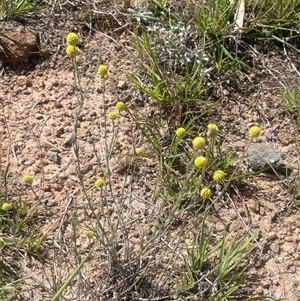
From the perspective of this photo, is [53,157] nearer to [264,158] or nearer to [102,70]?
[102,70]

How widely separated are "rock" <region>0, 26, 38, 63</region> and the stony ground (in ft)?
0.16

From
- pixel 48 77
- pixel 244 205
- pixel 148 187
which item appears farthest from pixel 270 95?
pixel 48 77

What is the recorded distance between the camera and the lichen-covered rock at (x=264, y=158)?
7.60 ft

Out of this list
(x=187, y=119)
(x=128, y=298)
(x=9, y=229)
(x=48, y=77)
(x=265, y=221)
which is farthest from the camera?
(x=48, y=77)

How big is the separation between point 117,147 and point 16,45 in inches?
29.7

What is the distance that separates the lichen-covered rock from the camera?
91.2 inches

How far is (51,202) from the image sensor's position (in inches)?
85.9

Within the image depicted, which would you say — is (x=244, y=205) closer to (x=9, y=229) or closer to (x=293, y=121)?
(x=293, y=121)

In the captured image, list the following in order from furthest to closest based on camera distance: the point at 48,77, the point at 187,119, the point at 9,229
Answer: the point at 48,77, the point at 187,119, the point at 9,229

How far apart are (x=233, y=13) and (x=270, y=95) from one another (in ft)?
1.54

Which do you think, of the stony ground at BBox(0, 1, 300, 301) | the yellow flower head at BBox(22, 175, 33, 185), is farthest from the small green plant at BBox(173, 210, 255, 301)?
the yellow flower head at BBox(22, 175, 33, 185)

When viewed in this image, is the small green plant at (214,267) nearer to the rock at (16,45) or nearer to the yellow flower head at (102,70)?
the yellow flower head at (102,70)

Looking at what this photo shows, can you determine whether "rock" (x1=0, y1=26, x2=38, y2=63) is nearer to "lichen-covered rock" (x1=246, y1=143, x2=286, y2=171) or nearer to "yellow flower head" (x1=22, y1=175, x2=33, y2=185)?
"yellow flower head" (x1=22, y1=175, x2=33, y2=185)

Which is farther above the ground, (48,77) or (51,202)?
(48,77)
